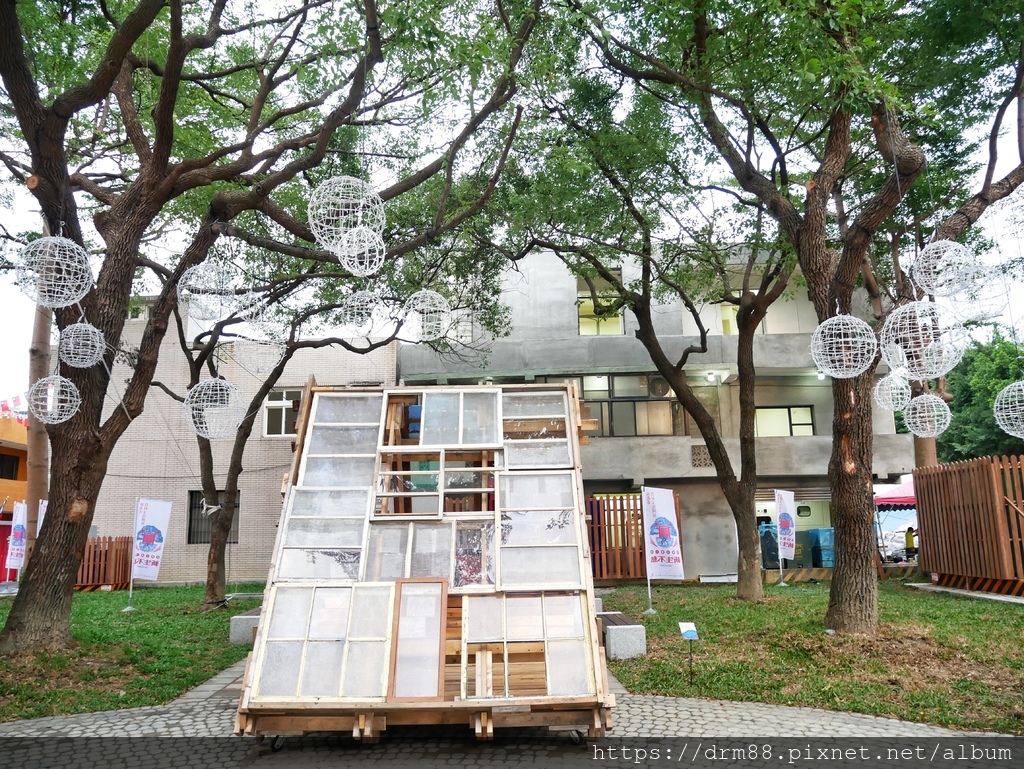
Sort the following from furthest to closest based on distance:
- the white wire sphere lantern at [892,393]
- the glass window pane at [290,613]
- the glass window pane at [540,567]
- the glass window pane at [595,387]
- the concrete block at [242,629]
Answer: the glass window pane at [595,387]
the concrete block at [242,629]
the white wire sphere lantern at [892,393]
the glass window pane at [540,567]
the glass window pane at [290,613]

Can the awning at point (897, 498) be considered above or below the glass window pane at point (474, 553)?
above

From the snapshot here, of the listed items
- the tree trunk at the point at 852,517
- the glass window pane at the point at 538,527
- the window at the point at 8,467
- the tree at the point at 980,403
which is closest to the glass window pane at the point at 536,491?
the glass window pane at the point at 538,527

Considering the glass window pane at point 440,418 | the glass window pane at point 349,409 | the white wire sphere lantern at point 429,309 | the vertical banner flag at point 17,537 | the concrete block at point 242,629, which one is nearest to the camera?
the glass window pane at point 440,418

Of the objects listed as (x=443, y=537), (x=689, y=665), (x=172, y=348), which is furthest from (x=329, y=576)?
(x=172, y=348)

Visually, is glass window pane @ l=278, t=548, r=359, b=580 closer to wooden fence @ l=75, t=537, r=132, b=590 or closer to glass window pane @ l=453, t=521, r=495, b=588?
glass window pane @ l=453, t=521, r=495, b=588

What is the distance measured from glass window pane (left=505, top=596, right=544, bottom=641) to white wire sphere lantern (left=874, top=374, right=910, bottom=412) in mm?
5719

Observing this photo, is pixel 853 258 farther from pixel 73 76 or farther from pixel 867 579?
pixel 73 76

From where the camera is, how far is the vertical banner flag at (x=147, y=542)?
1497 centimetres

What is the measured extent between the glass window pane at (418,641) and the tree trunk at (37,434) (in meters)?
10.9

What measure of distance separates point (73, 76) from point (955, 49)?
39.7 ft

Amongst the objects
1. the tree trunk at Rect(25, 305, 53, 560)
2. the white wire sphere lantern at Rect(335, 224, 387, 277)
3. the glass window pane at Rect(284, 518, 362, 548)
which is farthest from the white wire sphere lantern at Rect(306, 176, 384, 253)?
the tree trunk at Rect(25, 305, 53, 560)

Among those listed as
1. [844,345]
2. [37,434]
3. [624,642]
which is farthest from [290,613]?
[37,434]

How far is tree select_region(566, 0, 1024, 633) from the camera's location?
839 cm

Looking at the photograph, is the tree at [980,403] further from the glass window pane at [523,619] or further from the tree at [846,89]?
the glass window pane at [523,619]
